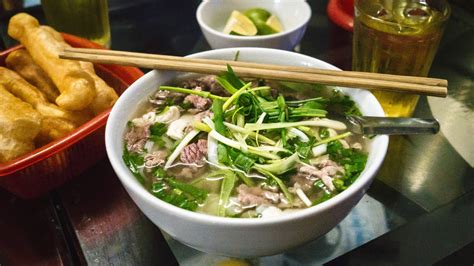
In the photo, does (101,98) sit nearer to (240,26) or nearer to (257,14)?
(240,26)

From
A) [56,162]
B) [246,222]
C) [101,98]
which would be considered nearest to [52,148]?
[56,162]

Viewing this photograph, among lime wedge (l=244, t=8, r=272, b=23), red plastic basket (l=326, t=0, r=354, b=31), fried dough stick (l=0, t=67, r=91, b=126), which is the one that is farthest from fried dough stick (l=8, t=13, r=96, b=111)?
red plastic basket (l=326, t=0, r=354, b=31)

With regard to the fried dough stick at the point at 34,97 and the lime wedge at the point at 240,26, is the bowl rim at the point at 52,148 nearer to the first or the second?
the fried dough stick at the point at 34,97

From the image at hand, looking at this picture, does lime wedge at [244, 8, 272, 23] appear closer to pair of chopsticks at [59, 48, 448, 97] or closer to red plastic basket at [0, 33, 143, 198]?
pair of chopsticks at [59, 48, 448, 97]

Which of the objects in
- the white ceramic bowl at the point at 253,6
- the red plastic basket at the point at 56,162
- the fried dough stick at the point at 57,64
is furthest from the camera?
the white ceramic bowl at the point at 253,6

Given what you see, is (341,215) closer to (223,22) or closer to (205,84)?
(205,84)

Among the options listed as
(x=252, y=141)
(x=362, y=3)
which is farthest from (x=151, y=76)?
(x=362, y=3)

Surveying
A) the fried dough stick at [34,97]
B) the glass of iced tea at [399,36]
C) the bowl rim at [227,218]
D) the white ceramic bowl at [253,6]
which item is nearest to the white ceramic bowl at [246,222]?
the bowl rim at [227,218]
